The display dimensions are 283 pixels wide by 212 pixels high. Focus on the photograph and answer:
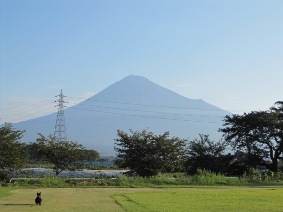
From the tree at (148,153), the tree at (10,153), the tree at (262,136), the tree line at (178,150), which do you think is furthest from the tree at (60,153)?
the tree at (262,136)

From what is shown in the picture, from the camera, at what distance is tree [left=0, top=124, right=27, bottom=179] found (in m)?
29.4

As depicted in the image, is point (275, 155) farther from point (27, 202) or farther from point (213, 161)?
point (27, 202)

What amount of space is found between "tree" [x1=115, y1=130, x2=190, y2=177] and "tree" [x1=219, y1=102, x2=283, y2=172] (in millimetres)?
9216

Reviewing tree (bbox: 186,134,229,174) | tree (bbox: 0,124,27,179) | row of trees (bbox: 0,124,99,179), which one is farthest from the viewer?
tree (bbox: 186,134,229,174)

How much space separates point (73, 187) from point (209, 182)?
340 inches

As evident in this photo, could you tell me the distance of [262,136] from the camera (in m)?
40.2

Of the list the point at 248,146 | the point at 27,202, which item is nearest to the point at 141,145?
the point at 248,146

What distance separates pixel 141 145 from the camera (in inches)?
1286

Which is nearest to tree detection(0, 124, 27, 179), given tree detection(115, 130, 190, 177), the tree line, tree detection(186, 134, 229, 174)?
the tree line

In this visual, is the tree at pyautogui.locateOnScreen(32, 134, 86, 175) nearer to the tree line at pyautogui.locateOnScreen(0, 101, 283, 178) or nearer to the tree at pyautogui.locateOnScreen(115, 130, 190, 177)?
the tree line at pyautogui.locateOnScreen(0, 101, 283, 178)

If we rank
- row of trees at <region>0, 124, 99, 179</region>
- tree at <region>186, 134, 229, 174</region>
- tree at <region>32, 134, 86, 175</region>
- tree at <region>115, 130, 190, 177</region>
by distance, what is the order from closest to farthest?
row of trees at <region>0, 124, 99, 179</region>, tree at <region>115, 130, 190, 177</region>, tree at <region>32, 134, 86, 175</region>, tree at <region>186, 134, 229, 174</region>

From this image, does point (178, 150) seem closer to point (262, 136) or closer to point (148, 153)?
point (148, 153)

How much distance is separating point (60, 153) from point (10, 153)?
20.3 feet

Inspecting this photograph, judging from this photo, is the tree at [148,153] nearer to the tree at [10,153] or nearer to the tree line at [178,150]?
the tree line at [178,150]
